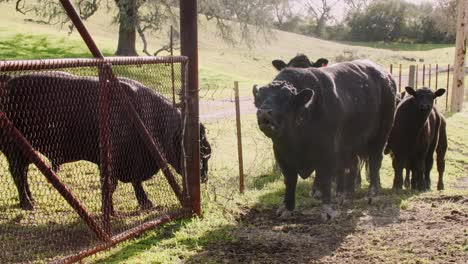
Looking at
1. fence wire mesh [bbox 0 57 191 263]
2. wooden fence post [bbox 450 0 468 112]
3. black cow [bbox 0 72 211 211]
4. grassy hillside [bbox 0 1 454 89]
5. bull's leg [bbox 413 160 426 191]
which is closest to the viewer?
fence wire mesh [bbox 0 57 191 263]

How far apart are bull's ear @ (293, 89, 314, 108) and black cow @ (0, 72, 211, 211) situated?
154 cm

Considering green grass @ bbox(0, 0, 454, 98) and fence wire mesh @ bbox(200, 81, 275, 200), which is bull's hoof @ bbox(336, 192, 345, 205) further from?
green grass @ bbox(0, 0, 454, 98)

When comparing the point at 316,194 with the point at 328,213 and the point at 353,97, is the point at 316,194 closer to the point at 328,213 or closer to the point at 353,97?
the point at 328,213

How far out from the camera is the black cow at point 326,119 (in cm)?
769

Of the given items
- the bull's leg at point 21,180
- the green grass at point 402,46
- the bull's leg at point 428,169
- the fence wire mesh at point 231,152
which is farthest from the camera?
the green grass at point 402,46

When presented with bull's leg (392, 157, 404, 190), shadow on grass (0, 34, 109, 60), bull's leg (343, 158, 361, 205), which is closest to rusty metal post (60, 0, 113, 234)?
bull's leg (343, 158, 361, 205)

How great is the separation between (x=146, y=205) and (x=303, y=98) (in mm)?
2409

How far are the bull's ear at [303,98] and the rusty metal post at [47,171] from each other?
2.91 m

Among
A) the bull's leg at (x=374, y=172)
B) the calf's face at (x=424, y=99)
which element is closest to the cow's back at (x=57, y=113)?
the bull's leg at (x=374, y=172)

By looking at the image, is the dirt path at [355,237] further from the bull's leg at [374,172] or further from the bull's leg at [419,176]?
the bull's leg at [419,176]

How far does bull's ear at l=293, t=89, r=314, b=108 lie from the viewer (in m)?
7.69

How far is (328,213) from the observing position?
27.5ft

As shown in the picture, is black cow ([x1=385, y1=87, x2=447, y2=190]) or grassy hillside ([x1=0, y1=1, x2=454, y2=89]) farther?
grassy hillside ([x1=0, y1=1, x2=454, y2=89])

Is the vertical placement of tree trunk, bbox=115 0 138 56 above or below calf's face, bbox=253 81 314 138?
above
